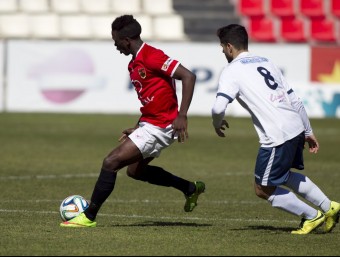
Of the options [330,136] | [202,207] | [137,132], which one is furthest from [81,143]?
[137,132]

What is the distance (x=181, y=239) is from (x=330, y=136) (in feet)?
45.7

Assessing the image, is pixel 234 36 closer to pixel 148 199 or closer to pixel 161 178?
pixel 161 178

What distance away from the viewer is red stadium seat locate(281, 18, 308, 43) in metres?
31.7

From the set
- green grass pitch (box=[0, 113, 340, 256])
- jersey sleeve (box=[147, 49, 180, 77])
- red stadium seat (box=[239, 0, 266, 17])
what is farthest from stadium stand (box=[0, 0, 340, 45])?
jersey sleeve (box=[147, 49, 180, 77])

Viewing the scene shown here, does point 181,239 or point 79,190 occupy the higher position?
point 181,239

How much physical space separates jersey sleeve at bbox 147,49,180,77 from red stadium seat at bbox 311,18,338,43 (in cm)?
2287

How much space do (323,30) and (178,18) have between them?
4.45 m

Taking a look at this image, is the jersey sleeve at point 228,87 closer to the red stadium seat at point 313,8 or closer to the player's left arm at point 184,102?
the player's left arm at point 184,102

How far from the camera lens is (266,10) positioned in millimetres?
32562

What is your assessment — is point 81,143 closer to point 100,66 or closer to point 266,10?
point 100,66

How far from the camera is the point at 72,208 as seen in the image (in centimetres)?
931

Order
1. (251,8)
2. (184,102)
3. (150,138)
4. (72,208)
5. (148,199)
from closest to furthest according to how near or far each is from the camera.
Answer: (184,102)
(150,138)
(72,208)
(148,199)
(251,8)

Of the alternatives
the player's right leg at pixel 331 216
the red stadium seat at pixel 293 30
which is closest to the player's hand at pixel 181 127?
the player's right leg at pixel 331 216

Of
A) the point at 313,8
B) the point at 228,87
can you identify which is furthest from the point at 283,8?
the point at 228,87
